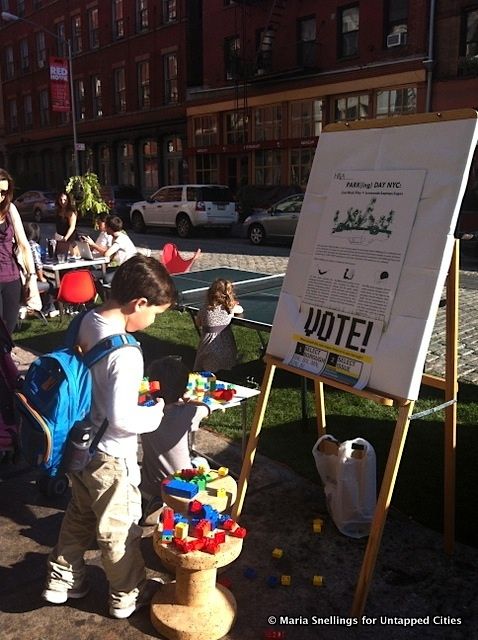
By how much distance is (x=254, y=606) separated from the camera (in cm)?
300

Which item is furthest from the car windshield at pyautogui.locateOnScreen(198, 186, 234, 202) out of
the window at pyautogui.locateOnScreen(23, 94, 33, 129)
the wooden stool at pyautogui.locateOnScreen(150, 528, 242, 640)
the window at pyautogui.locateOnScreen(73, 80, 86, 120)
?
the window at pyautogui.locateOnScreen(23, 94, 33, 129)

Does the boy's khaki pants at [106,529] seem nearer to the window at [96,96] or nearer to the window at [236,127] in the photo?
the window at [236,127]

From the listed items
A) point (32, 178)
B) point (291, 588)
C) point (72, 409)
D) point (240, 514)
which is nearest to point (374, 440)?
point (240, 514)

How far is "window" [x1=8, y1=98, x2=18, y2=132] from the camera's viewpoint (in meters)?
44.3

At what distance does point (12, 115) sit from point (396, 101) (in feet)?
105

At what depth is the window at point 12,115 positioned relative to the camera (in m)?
44.3

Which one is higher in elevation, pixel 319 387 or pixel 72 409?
pixel 72 409

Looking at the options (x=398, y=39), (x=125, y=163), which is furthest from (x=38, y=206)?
(x=398, y=39)

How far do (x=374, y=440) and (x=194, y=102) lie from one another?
1060 inches

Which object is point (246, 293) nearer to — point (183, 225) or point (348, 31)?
point (183, 225)

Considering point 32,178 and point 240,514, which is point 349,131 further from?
point 32,178

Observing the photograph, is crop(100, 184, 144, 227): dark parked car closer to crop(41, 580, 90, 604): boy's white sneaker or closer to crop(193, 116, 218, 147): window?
crop(193, 116, 218, 147): window

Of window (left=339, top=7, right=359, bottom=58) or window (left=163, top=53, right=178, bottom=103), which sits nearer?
window (left=339, top=7, right=359, bottom=58)

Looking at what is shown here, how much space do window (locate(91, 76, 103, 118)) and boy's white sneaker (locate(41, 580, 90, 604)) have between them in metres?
35.5
